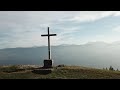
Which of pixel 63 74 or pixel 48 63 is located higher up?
pixel 48 63

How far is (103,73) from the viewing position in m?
20.9

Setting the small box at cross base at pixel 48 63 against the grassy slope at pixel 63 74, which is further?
the small box at cross base at pixel 48 63

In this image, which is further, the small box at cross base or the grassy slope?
the small box at cross base

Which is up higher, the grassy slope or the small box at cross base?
the small box at cross base

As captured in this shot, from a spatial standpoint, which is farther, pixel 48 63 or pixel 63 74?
pixel 48 63

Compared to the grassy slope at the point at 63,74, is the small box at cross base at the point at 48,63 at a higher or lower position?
higher
